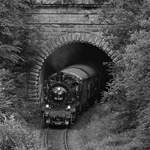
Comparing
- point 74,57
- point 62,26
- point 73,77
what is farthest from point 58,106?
point 74,57

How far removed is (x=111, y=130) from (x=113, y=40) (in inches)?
182

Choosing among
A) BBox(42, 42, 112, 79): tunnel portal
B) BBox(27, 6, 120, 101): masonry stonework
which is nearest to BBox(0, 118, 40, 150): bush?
BBox(27, 6, 120, 101): masonry stonework

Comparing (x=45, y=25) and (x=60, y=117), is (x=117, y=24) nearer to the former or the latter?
(x=60, y=117)

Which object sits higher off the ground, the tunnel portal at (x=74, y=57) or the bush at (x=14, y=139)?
the tunnel portal at (x=74, y=57)

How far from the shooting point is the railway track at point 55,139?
22.5 meters

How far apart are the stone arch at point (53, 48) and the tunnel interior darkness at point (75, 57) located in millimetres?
3166

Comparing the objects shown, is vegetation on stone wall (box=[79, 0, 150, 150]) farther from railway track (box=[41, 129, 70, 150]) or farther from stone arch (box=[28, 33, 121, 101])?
stone arch (box=[28, 33, 121, 101])

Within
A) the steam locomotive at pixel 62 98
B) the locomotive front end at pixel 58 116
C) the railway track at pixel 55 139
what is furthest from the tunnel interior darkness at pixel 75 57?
the railway track at pixel 55 139

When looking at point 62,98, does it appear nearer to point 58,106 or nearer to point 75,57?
point 58,106

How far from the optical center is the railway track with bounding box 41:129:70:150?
73.9 feet

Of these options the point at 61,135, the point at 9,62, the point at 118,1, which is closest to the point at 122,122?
the point at 61,135

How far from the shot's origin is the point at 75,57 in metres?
39.1

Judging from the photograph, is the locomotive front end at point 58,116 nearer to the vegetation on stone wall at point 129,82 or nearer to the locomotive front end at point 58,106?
the locomotive front end at point 58,106

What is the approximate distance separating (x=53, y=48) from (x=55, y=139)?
28.9 feet
